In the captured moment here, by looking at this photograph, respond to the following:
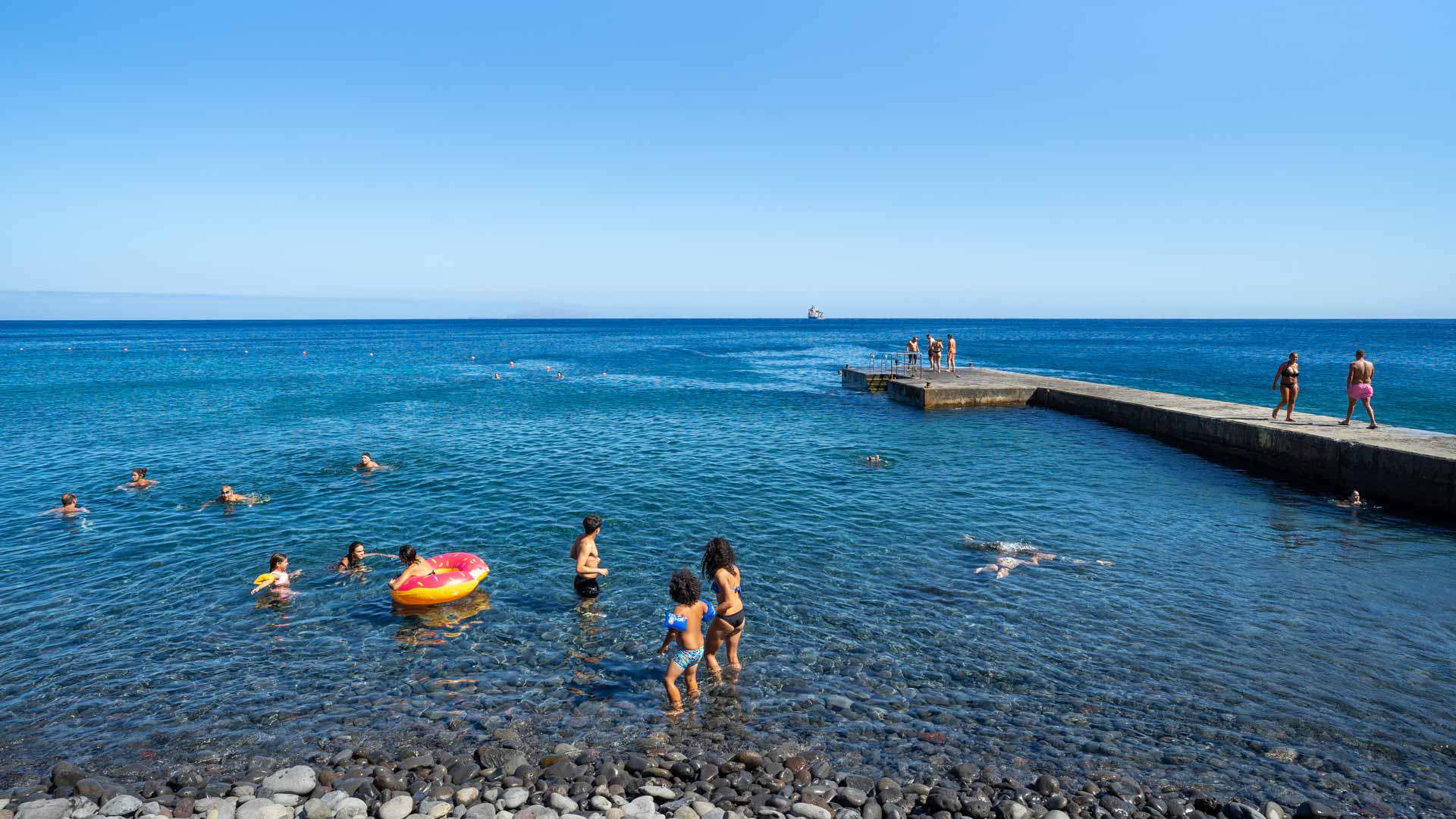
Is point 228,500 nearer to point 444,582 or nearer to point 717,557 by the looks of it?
point 444,582

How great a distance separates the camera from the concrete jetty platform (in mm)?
16672

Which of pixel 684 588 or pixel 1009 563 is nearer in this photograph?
pixel 684 588

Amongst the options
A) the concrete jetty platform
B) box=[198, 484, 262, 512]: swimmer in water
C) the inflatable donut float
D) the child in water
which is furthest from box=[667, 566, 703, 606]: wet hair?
the concrete jetty platform

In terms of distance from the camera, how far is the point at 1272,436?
20.9 meters

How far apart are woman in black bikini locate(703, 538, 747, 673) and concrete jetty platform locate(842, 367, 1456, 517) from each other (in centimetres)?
1728

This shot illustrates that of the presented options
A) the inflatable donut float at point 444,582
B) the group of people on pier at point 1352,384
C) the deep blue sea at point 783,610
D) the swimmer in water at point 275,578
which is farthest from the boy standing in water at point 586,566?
the group of people on pier at point 1352,384

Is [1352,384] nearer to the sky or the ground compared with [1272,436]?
nearer to the sky

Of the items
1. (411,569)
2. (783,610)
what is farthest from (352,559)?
(783,610)

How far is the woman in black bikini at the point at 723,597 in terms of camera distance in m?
8.47

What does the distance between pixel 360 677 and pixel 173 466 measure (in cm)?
1941

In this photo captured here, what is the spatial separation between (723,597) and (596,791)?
100 inches

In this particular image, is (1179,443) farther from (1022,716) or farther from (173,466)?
(173,466)

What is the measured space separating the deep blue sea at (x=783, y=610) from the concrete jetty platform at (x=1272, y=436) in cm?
96

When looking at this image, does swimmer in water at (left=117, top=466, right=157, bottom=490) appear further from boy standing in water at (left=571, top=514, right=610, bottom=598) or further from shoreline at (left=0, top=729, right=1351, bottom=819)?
boy standing in water at (left=571, top=514, right=610, bottom=598)
